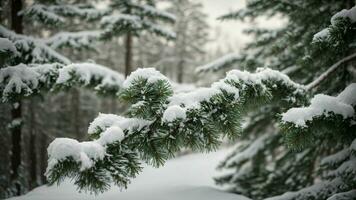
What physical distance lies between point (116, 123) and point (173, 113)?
1.78 feet

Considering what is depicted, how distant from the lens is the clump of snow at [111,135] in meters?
2.44

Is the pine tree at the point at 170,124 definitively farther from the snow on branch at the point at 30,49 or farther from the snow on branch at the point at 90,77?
the snow on branch at the point at 30,49

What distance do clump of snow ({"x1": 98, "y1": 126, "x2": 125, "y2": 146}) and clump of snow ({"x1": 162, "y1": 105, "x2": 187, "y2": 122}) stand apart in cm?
38

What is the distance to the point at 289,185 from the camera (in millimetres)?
7773

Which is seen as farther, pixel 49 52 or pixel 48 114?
pixel 48 114

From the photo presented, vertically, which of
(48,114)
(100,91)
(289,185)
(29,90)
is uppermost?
(48,114)

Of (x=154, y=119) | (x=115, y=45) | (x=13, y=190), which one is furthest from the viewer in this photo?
(x=115, y=45)

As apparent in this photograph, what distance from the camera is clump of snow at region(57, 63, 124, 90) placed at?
4.41m

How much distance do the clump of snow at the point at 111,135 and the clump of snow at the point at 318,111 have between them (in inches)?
55.3

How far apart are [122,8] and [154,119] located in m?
8.72

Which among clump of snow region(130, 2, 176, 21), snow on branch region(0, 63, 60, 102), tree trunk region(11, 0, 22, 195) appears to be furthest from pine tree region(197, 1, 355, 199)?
tree trunk region(11, 0, 22, 195)

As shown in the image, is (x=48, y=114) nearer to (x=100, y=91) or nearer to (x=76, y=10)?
(x=76, y=10)

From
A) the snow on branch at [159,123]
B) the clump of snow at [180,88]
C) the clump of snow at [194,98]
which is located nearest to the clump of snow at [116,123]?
the snow on branch at [159,123]

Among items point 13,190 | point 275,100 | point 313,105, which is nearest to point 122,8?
point 13,190
